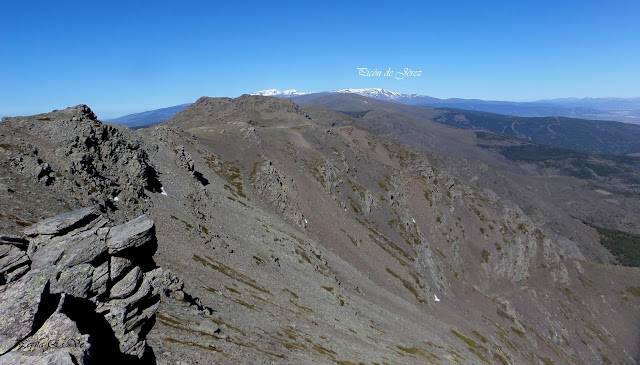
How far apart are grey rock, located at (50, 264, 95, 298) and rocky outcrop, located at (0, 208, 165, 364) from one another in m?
0.06

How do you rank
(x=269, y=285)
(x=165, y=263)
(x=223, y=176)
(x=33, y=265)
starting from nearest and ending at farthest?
(x=33, y=265), (x=165, y=263), (x=269, y=285), (x=223, y=176)

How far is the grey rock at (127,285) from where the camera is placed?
31.5 m

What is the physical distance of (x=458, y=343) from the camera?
106 metres

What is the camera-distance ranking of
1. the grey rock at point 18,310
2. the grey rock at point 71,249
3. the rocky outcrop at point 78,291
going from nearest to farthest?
the grey rock at point 18,310
the rocky outcrop at point 78,291
the grey rock at point 71,249

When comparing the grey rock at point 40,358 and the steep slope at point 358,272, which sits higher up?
the grey rock at point 40,358

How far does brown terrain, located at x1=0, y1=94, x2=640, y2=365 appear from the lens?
3616cm

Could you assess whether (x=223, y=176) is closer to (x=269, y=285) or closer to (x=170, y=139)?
(x=170, y=139)

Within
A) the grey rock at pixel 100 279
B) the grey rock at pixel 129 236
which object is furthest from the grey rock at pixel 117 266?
the grey rock at pixel 129 236

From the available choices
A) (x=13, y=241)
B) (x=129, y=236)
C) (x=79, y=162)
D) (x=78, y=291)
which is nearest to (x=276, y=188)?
(x=79, y=162)

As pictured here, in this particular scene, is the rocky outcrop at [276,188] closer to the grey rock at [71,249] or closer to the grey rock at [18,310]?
the grey rock at [71,249]

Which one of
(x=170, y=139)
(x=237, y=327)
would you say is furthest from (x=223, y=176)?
(x=237, y=327)

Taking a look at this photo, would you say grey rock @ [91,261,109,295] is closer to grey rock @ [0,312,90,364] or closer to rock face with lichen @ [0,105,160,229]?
grey rock @ [0,312,90,364]

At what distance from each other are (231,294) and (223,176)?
3234 inches

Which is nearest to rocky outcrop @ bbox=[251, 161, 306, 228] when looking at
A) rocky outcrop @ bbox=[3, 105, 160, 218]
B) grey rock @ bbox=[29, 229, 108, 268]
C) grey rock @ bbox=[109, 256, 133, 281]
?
rocky outcrop @ bbox=[3, 105, 160, 218]
